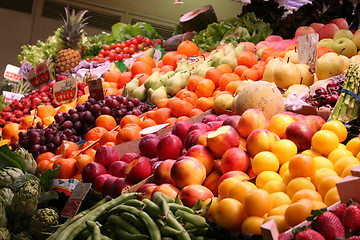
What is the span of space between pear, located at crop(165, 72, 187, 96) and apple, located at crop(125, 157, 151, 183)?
167 centimetres

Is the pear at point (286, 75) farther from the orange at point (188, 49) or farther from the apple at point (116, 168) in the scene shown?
the orange at point (188, 49)

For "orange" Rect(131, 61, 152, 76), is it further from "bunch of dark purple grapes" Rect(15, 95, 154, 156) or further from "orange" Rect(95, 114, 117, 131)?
"orange" Rect(95, 114, 117, 131)

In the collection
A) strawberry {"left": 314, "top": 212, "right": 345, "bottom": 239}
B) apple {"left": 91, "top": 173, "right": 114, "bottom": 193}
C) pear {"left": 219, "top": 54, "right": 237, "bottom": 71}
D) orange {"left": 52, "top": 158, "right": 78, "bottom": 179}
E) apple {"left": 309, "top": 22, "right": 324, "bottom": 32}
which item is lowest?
orange {"left": 52, "top": 158, "right": 78, "bottom": 179}

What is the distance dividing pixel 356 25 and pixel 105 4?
24.8 ft

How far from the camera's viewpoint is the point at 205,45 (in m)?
5.11

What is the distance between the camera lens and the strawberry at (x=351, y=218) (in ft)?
3.98

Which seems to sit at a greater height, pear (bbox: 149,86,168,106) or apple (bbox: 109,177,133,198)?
pear (bbox: 149,86,168,106)

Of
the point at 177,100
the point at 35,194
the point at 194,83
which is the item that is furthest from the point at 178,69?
the point at 35,194

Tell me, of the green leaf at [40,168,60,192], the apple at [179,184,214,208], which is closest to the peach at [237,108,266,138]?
the apple at [179,184,214,208]

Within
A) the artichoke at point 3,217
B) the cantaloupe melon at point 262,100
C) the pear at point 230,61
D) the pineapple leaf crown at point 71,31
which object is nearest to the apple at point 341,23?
the pear at point 230,61

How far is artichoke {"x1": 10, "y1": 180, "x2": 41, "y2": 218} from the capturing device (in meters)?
2.34

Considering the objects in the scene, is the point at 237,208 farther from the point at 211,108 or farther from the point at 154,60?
the point at 154,60

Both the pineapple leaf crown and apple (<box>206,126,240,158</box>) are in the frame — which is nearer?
apple (<box>206,126,240,158</box>)

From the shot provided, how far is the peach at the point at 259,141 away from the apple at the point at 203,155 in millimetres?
206
